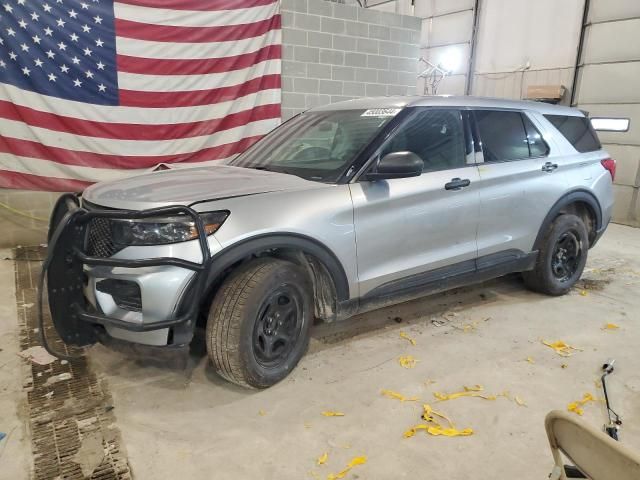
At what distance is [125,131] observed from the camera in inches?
219

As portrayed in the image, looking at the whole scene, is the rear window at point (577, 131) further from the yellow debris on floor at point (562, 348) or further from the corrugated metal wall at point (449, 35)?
the corrugated metal wall at point (449, 35)

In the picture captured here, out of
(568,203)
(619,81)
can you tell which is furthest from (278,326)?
(619,81)

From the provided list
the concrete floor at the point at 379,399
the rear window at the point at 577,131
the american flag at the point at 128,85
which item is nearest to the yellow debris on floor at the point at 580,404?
the concrete floor at the point at 379,399

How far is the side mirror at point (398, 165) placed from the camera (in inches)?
111

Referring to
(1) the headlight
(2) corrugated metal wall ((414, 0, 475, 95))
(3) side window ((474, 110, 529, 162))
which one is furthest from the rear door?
(2) corrugated metal wall ((414, 0, 475, 95))

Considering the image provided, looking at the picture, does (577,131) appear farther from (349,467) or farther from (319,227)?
(349,467)

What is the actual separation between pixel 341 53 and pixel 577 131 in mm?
3475

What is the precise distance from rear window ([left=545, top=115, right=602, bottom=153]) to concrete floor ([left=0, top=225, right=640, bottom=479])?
1.44 meters

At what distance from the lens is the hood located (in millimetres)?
2457

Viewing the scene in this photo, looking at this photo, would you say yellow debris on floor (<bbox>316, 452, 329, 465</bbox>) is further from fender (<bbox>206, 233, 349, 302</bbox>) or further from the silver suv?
fender (<bbox>206, 233, 349, 302</bbox>)

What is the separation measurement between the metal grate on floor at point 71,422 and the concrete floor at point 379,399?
65 mm

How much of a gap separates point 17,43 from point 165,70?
1458 millimetres

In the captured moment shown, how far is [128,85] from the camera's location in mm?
5469

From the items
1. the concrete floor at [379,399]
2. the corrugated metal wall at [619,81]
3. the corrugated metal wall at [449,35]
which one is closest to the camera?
the concrete floor at [379,399]
